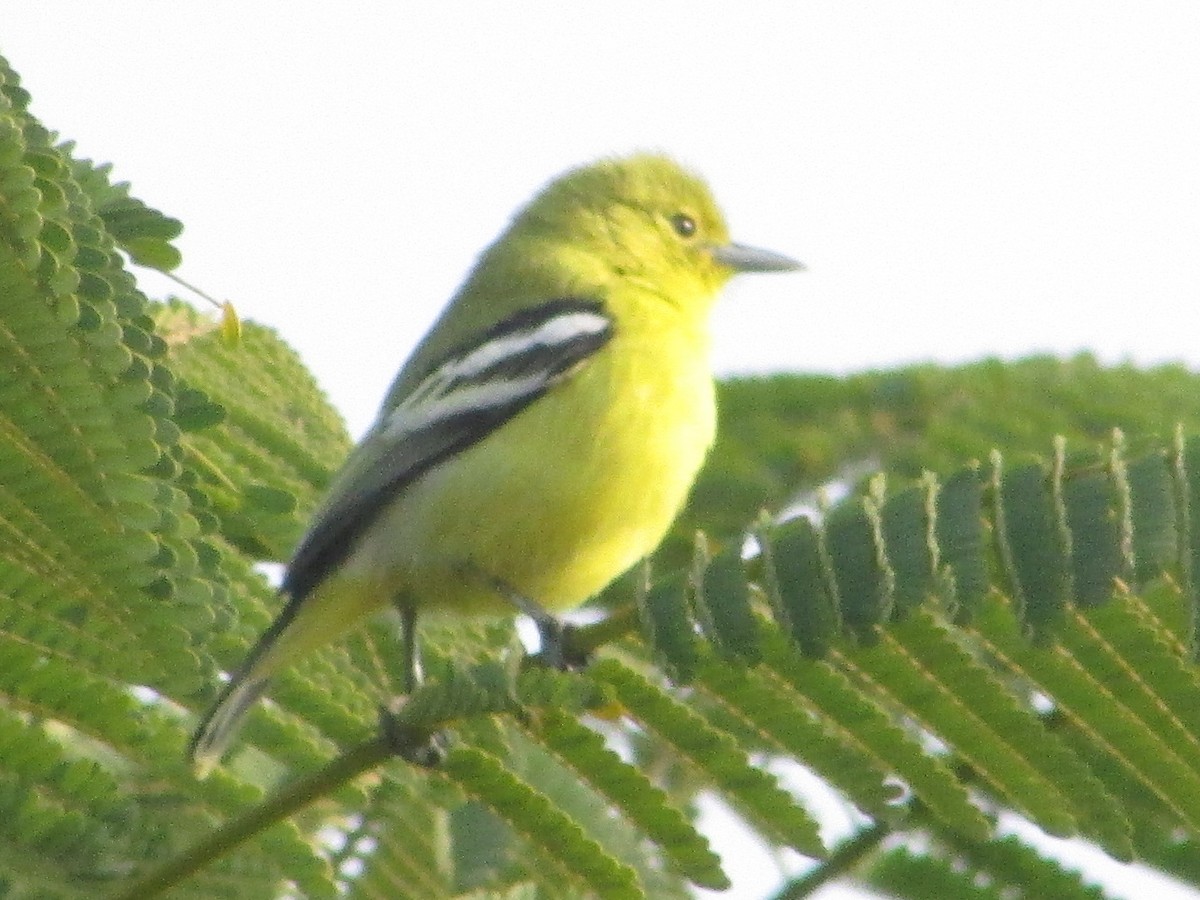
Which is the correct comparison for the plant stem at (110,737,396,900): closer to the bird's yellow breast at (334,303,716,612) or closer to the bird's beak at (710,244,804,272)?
the bird's yellow breast at (334,303,716,612)

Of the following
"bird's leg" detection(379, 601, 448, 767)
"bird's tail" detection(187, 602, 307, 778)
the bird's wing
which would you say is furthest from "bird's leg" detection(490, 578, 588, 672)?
"bird's tail" detection(187, 602, 307, 778)

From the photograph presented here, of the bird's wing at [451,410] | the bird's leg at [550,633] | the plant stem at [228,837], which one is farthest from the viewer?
the bird's wing at [451,410]

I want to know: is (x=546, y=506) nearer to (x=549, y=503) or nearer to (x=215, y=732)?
(x=549, y=503)

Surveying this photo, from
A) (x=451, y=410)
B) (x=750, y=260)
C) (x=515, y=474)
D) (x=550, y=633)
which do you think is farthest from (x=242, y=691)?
(x=750, y=260)

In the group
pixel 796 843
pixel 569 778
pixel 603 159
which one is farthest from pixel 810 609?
pixel 603 159

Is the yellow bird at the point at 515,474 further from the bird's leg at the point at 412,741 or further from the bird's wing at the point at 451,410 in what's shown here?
the bird's leg at the point at 412,741

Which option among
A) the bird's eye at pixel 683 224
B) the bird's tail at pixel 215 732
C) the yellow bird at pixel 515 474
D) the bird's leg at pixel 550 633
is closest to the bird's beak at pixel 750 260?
the bird's eye at pixel 683 224
